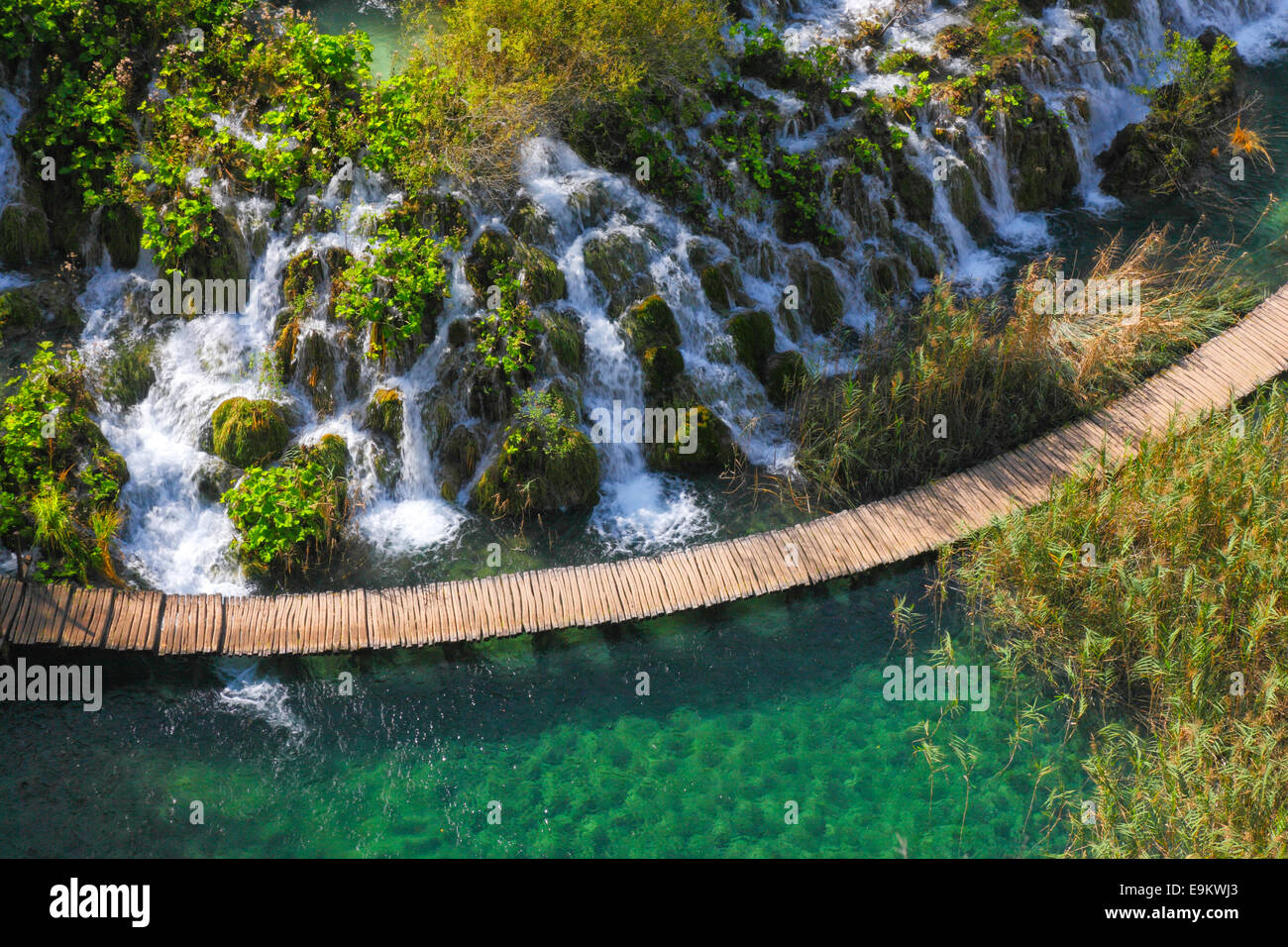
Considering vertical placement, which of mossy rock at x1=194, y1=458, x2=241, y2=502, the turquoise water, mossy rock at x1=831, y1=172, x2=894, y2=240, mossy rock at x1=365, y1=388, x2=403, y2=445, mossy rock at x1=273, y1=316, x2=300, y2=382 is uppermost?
mossy rock at x1=831, y1=172, x2=894, y2=240

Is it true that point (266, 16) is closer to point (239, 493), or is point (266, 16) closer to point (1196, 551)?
point (239, 493)

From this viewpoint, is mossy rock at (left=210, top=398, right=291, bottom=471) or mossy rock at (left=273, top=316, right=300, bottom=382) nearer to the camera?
mossy rock at (left=210, top=398, right=291, bottom=471)

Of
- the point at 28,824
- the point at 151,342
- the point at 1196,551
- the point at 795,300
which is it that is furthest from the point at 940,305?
the point at 28,824

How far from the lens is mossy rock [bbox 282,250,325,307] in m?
11.2

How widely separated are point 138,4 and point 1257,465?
11.5 metres

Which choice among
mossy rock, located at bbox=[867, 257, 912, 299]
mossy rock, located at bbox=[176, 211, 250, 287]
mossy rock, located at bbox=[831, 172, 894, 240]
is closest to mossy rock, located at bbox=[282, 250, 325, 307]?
mossy rock, located at bbox=[176, 211, 250, 287]

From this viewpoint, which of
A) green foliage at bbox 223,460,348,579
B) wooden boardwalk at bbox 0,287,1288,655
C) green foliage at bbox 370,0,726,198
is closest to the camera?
wooden boardwalk at bbox 0,287,1288,655

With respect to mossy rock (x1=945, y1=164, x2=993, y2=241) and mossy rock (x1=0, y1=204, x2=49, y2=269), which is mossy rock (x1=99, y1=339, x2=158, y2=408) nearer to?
mossy rock (x1=0, y1=204, x2=49, y2=269)

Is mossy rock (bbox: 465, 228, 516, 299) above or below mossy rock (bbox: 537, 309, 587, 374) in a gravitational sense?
above

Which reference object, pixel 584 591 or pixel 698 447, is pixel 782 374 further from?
pixel 584 591

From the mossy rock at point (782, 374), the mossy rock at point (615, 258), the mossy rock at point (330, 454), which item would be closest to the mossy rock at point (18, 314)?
the mossy rock at point (330, 454)

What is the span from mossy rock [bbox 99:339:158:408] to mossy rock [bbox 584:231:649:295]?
4126mm

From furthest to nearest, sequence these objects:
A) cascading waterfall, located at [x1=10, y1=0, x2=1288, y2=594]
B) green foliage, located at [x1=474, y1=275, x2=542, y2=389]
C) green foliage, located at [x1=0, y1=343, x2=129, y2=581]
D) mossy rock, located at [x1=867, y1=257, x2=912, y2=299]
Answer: mossy rock, located at [x1=867, y1=257, x2=912, y2=299], green foliage, located at [x1=474, y1=275, x2=542, y2=389], cascading waterfall, located at [x1=10, y1=0, x2=1288, y2=594], green foliage, located at [x1=0, y1=343, x2=129, y2=581]

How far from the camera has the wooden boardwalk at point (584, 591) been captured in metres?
9.12
